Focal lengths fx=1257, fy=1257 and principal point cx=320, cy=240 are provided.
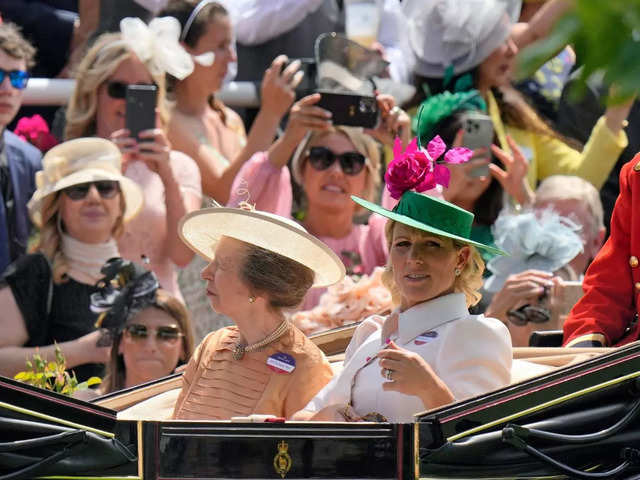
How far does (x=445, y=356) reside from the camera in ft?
10.7

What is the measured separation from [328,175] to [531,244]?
101 cm

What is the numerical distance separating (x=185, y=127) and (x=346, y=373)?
292 centimetres

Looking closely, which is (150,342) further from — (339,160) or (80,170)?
(339,160)

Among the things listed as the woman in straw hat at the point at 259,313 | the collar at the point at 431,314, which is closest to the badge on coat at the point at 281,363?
the woman in straw hat at the point at 259,313

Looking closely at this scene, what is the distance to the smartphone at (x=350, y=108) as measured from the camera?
5824mm

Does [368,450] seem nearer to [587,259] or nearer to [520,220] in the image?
[520,220]

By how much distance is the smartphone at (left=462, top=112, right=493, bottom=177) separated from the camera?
6070mm

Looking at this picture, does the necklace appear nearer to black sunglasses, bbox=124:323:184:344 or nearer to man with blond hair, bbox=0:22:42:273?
black sunglasses, bbox=124:323:184:344

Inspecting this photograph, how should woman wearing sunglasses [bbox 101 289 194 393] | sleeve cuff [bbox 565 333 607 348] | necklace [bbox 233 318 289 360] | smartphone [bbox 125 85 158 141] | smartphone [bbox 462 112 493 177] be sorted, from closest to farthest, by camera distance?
necklace [bbox 233 318 289 360], sleeve cuff [bbox 565 333 607 348], woman wearing sunglasses [bbox 101 289 194 393], smartphone [bbox 125 85 158 141], smartphone [bbox 462 112 493 177]

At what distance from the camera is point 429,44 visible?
665cm

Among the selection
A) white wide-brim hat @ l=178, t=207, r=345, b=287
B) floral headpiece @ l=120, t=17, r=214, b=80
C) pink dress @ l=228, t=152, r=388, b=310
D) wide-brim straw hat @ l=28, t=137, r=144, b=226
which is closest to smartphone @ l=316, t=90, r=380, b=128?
pink dress @ l=228, t=152, r=388, b=310

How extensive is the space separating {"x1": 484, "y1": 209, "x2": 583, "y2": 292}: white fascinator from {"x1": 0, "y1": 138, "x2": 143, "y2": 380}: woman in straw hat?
5.28 feet

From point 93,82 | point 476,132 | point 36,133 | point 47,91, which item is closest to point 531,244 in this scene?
point 476,132

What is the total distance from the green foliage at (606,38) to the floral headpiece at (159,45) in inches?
192
